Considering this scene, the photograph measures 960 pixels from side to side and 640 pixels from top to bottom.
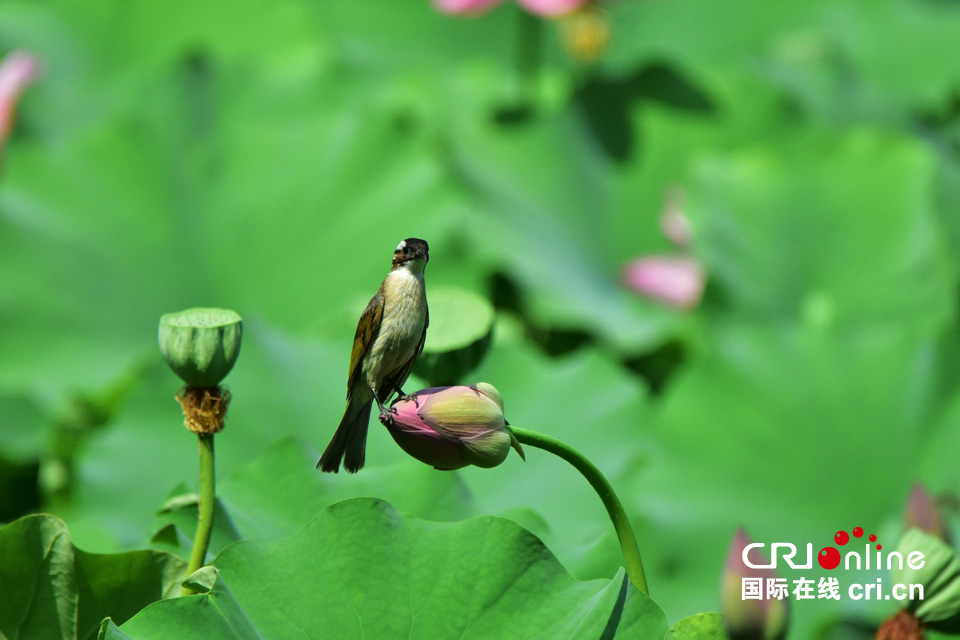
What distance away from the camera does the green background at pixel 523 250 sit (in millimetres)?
1076

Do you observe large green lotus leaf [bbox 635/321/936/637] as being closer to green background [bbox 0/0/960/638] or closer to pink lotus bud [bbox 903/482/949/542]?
green background [bbox 0/0/960/638]

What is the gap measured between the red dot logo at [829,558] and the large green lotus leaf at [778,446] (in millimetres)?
68

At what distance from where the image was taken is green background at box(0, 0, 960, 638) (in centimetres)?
108

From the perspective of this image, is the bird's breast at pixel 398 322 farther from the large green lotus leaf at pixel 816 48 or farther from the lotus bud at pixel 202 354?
the large green lotus leaf at pixel 816 48

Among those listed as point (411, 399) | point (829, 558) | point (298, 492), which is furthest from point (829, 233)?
point (411, 399)

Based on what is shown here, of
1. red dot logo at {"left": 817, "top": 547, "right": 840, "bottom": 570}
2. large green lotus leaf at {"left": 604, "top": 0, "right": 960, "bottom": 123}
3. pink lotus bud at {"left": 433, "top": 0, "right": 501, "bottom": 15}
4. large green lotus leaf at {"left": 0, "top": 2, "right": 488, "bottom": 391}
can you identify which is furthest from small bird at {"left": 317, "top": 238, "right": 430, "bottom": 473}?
large green lotus leaf at {"left": 604, "top": 0, "right": 960, "bottom": 123}

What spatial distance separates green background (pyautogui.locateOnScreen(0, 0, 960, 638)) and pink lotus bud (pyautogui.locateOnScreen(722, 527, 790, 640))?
129 millimetres

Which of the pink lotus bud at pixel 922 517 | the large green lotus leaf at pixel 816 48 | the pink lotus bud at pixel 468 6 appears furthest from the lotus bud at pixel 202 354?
the large green lotus leaf at pixel 816 48

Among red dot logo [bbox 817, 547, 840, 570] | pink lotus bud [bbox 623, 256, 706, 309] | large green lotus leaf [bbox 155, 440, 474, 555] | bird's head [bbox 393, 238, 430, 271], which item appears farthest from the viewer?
pink lotus bud [bbox 623, 256, 706, 309]

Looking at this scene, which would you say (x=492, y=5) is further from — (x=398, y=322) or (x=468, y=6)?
(x=398, y=322)

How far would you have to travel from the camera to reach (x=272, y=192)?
62.1 inches

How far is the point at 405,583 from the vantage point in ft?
1.96

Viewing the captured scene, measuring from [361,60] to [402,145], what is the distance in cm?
74

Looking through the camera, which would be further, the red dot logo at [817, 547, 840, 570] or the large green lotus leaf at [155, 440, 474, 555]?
the red dot logo at [817, 547, 840, 570]
